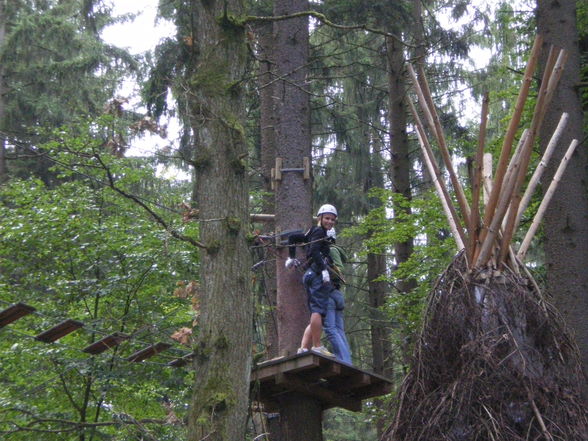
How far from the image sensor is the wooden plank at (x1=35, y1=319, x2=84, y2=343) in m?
6.64

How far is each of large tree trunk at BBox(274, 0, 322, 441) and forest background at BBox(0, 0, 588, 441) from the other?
170mm

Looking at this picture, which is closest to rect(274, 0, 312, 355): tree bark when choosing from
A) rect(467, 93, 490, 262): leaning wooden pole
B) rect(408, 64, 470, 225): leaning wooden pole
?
rect(408, 64, 470, 225): leaning wooden pole

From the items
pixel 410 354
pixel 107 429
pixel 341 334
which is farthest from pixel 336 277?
pixel 107 429

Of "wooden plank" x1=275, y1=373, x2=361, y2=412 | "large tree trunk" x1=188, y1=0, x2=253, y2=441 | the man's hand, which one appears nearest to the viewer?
"large tree trunk" x1=188, y1=0, x2=253, y2=441

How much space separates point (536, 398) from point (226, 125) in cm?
287

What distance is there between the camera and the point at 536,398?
17.7ft

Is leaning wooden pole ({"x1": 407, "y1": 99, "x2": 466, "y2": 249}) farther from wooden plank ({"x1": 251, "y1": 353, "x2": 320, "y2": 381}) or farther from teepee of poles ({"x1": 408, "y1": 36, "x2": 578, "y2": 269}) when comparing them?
wooden plank ({"x1": 251, "y1": 353, "x2": 320, "y2": 381})

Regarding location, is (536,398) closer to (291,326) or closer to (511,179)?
(511,179)

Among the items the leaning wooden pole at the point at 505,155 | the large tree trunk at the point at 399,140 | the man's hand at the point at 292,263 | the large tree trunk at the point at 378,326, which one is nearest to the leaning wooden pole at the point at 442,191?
the leaning wooden pole at the point at 505,155

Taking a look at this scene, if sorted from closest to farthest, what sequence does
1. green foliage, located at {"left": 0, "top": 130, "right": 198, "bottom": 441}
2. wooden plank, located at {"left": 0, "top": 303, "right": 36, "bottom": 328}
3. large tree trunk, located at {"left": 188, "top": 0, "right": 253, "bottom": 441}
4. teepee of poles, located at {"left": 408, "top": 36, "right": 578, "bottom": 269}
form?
large tree trunk, located at {"left": 188, "top": 0, "right": 253, "bottom": 441} < teepee of poles, located at {"left": 408, "top": 36, "right": 578, "bottom": 269} < wooden plank, located at {"left": 0, "top": 303, "right": 36, "bottom": 328} < green foliage, located at {"left": 0, "top": 130, "right": 198, "bottom": 441}

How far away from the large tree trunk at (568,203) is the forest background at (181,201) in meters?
0.02

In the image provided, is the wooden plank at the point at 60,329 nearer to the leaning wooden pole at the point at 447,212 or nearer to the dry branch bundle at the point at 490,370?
the dry branch bundle at the point at 490,370

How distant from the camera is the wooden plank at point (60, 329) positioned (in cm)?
664

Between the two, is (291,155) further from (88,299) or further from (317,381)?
(88,299)
